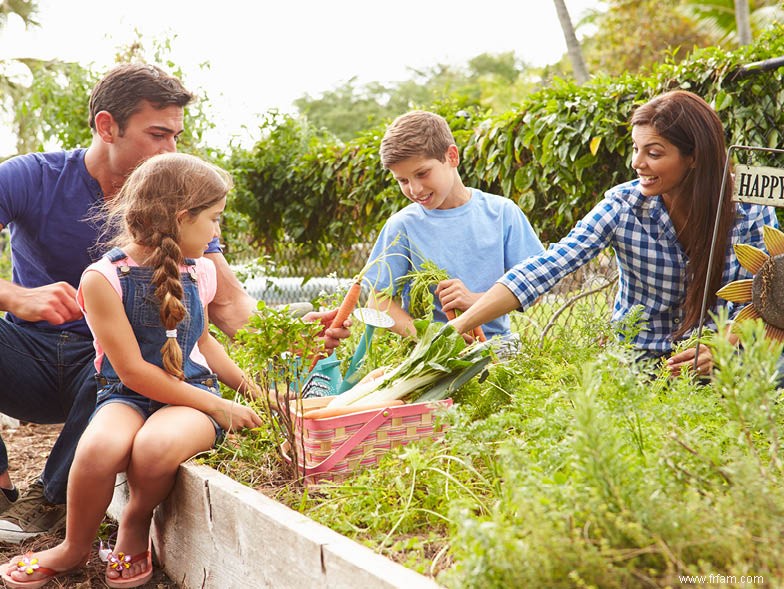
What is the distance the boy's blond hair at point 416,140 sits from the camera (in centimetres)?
332

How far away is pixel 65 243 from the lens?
10.6 ft

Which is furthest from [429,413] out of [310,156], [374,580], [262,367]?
[310,156]

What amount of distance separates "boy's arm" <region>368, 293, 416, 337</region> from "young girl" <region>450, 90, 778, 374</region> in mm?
348

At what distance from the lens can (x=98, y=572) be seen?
2650mm

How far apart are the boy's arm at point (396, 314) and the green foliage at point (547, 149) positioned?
139cm

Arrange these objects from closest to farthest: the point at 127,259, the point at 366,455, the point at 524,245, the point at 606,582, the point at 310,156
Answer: the point at 606,582 → the point at 366,455 → the point at 127,259 → the point at 524,245 → the point at 310,156

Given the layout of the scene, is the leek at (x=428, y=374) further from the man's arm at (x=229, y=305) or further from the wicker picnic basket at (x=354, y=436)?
the man's arm at (x=229, y=305)

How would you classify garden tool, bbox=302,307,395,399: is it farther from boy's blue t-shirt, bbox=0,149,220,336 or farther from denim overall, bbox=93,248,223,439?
boy's blue t-shirt, bbox=0,149,220,336

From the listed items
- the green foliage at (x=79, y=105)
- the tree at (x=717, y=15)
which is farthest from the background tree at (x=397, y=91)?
the green foliage at (x=79, y=105)

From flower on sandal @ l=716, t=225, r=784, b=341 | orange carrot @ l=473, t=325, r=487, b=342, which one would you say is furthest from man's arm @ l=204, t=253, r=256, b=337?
flower on sandal @ l=716, t=225, r=784, b=341

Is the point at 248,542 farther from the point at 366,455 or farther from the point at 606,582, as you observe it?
the point at 606,582

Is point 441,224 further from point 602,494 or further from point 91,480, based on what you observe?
point 602,494

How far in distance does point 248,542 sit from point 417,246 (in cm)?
158

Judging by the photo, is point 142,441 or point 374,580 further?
point 142,441
